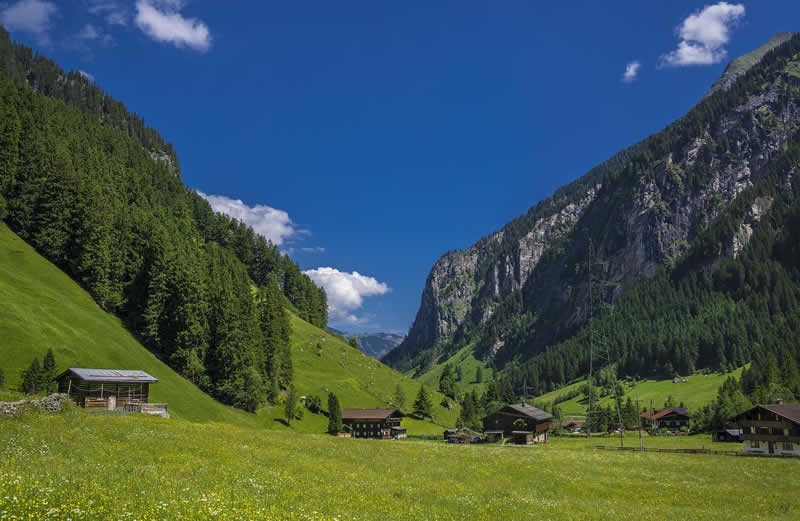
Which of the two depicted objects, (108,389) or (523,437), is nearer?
(108,389)

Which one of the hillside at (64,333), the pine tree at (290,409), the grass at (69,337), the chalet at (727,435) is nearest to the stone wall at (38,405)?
the grass at (69,337)

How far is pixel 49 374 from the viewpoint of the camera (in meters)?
52.7

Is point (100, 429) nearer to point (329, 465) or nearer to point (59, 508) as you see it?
point (329, 465)

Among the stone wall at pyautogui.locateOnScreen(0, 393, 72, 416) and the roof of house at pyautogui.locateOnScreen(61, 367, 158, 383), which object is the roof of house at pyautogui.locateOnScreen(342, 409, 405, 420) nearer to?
the roof of house at pyautogui.locateOnScreen(61, 367, 158, 383)

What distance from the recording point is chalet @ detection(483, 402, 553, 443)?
11188 centimetres

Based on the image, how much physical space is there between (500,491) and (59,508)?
26619 millimetres

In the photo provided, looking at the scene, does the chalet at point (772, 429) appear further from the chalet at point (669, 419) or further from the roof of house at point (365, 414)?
the roof of house at point (365, 414)

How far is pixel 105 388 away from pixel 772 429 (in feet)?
341

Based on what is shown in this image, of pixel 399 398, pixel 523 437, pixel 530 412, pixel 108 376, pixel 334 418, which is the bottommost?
pixel 523 437

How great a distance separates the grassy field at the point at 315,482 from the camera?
1659cm

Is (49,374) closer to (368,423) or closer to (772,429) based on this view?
(368,423)

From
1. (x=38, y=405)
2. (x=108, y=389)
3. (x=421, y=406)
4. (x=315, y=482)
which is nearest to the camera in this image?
(x=315, y=482)

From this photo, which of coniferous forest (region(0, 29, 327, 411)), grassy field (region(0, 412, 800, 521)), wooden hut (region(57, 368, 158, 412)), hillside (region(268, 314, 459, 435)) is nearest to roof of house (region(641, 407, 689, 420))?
hillside (region(268, 314, 459, 435))

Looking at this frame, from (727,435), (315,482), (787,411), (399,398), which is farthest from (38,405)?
(727,435)
